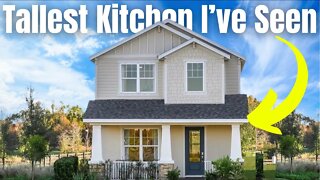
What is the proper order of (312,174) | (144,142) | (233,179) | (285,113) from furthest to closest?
(285,113) → (312,174) → (144,142) → (233,179)

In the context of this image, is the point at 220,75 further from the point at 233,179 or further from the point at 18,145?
the point at 18,145

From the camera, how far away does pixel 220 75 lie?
24156 millimetres

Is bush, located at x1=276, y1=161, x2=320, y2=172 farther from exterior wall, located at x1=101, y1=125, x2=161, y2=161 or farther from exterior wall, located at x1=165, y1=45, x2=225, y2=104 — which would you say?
exterior wall, located at x1=101, y1=125, x2=161, y2=161

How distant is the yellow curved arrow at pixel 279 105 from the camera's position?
82.6 ft

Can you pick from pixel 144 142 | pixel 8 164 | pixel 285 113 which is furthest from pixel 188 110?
pixel 8 164

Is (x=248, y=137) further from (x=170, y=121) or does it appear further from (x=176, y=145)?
(x=170, y=121)

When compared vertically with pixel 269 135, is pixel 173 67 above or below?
above

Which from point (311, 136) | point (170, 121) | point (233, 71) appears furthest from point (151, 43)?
point (311, 136)

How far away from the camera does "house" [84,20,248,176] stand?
2305 cm

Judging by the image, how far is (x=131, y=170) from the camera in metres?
22.7

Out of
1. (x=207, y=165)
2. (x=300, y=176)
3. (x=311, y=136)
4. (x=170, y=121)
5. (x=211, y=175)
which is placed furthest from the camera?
(x=311, y=136)

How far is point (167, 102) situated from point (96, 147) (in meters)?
3.88

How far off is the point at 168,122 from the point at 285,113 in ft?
30.8

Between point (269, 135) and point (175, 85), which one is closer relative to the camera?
point (175, 85)
